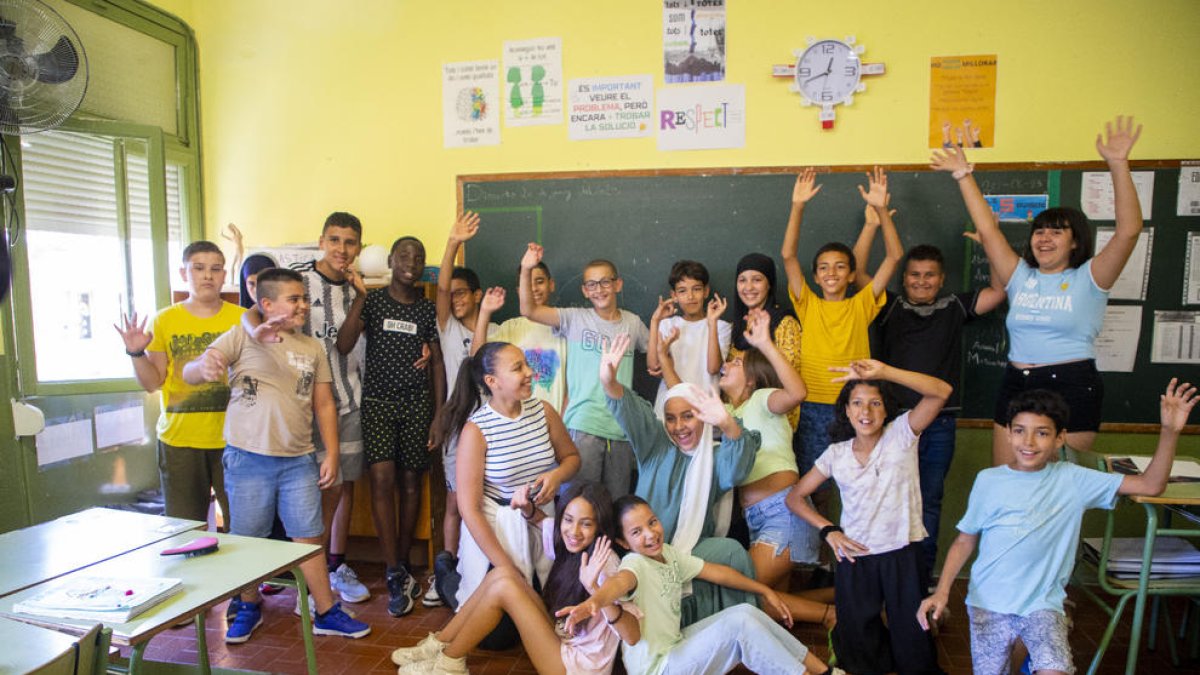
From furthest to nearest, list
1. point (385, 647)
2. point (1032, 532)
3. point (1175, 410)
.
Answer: point (385, 647), point (1032, 532), point (1175, 410)

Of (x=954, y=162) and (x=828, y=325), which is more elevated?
(x=954, y=162)

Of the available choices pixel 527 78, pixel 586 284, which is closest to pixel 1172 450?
pixel 586 284

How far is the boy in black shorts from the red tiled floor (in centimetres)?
28

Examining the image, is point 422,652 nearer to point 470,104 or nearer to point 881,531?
point 881,531

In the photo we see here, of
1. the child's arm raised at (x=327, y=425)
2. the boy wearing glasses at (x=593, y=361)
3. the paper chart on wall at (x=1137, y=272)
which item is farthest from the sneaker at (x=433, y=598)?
the paper chart on wall at (x=1137, y=272)

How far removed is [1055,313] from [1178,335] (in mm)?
1225

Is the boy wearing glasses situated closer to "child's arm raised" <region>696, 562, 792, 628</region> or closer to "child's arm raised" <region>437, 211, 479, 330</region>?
"child's arm raised" <region>437, 211, 479, 330</region>

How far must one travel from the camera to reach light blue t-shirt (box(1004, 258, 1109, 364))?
2.52 metres

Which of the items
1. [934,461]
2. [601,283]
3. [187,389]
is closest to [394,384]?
[187,389]

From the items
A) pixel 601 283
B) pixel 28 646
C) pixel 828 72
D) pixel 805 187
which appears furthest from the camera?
pixel 828 72

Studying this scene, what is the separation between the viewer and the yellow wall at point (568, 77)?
3.25 meters

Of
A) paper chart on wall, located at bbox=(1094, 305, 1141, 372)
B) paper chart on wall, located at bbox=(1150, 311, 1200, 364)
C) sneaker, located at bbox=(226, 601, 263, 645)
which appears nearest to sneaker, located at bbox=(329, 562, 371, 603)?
sneaker, located at bbox=(226, 601, 263, 645)

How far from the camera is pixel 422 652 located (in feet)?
7.91

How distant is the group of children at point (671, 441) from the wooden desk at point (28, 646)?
1.24 m
